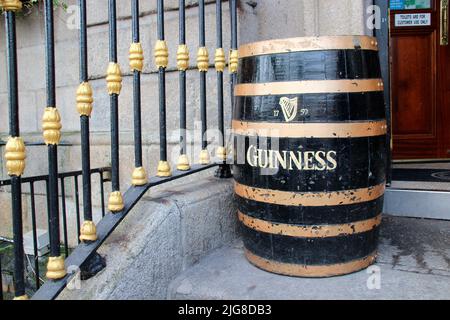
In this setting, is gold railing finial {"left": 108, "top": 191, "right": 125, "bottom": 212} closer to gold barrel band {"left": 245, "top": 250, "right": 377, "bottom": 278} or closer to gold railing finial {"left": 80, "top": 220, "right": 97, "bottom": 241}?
gold railing finial {"left": 80, "top": 220, "right": 97, "bottom": 241}

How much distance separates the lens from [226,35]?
264cm

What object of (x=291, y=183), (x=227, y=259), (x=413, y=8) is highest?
(x=413, y=8)

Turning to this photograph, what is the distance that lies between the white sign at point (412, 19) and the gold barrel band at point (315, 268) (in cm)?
294

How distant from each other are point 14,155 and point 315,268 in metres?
1.08

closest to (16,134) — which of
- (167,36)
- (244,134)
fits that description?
(244,134)

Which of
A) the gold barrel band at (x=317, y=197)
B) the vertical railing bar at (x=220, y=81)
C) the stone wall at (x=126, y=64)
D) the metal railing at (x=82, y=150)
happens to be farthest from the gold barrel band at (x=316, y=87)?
the stone wall at (x=126, y=64)

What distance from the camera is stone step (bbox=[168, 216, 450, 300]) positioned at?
1.53 m

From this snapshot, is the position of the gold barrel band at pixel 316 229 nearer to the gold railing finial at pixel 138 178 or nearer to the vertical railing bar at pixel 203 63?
the gold railing finial at pixel 138 178

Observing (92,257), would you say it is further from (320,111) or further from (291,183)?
(320,111)

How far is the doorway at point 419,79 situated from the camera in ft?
13.1

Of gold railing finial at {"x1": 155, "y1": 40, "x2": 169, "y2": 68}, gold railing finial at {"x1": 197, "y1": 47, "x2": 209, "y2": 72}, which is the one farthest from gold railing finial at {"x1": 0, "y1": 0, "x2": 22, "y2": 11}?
gold railing finial at {"x1": 197, "y1": 47, "x2": 209, "y2": 72}

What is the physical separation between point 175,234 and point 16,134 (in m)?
0.72

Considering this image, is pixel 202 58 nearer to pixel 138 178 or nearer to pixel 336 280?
pixel 138 178

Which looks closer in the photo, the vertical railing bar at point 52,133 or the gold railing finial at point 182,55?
the vertical railing bar at point 52,133
